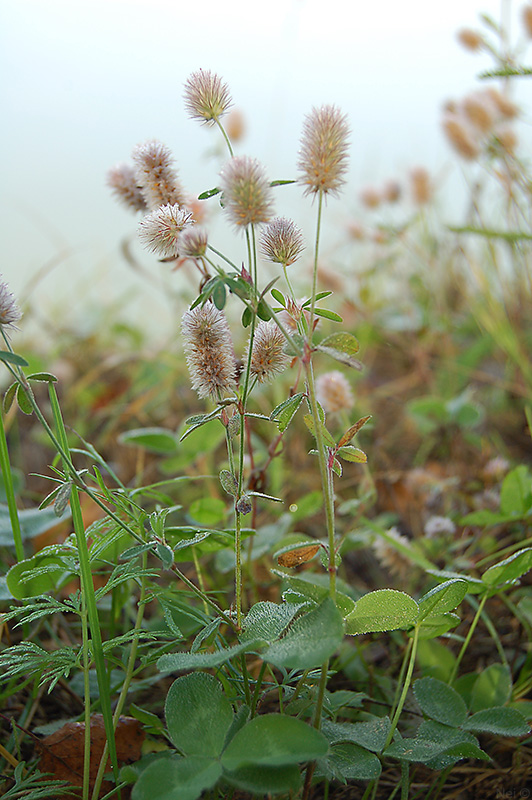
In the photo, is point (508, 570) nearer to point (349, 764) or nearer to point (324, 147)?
point (349, 764)

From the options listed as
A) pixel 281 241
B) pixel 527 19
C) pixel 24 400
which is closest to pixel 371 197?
pixel 527 19

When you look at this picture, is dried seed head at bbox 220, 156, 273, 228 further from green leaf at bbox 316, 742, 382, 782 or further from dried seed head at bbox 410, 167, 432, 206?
dried seed head at bbox 410, 167, 432, 206

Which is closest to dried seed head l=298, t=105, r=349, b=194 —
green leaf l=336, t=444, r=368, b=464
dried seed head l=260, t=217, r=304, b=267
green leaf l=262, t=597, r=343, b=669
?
dried seed head l=260, t=217, r=304, b=267

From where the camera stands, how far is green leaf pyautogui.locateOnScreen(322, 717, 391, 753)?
23.2 inches

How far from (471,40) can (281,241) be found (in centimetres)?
117

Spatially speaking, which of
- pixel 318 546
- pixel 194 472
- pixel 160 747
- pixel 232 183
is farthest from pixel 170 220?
pixel 194 472

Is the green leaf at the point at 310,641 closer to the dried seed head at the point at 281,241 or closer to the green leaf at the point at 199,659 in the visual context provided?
the green leaf at the point at 199,659

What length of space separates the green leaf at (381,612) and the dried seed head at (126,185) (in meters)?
0.48

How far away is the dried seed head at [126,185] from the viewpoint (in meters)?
0.69

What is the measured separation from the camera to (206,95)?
1.86 ft

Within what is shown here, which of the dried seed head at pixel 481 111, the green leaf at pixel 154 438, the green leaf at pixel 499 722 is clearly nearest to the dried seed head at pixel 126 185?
the green leaf at pixel 154 438

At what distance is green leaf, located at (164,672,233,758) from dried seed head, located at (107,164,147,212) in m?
0.49

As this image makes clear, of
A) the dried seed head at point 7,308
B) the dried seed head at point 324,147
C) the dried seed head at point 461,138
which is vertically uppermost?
the dried seed head at point 461,138

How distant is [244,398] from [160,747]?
0.42 m
